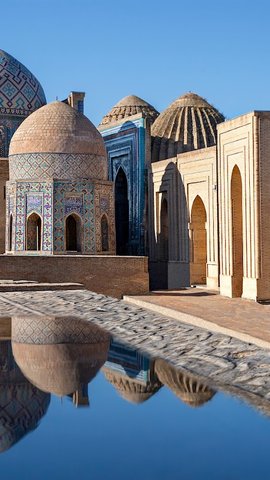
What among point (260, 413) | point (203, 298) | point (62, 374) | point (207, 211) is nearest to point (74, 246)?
point (207, 211)

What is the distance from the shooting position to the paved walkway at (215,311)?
32.3ft

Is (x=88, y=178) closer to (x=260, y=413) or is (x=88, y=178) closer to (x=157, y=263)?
(x=157, y=263)

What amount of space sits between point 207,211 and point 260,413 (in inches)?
529

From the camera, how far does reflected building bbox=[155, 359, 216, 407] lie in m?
5.98

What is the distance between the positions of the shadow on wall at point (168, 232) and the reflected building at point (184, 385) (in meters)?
12.8

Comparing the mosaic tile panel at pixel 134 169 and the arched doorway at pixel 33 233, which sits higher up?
the mosaic tile panel at pixel 134 169

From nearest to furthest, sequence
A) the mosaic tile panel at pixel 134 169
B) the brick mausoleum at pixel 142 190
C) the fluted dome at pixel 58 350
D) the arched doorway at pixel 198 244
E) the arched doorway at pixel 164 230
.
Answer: the fluted dome at pixel 58 350
the brick mausoleum at pixel 142 190
the arched doorway at pixel 198 244
the arched doorway at pixel 164 230
the mosaic tile panel at pixel 134 169

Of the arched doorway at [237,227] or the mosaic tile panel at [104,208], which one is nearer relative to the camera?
the arched doorway at [237,227]

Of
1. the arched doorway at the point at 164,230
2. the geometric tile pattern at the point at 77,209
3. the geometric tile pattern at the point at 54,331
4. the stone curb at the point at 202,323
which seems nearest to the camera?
the geometric tile pattern at the point at 54,331

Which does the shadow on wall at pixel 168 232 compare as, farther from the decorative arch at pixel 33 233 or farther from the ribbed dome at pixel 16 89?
the ribbed dome at pixel 16 89

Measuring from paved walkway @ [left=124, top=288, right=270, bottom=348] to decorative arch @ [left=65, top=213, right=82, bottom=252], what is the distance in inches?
123

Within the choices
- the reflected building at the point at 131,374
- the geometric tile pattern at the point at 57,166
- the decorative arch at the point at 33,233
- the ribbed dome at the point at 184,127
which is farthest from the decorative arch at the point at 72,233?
the reflected building at the point at 131,374

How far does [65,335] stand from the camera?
8.84m

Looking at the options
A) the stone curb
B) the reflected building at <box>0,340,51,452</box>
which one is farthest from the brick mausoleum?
the reflected building at <box>0,340,51,452</box>
